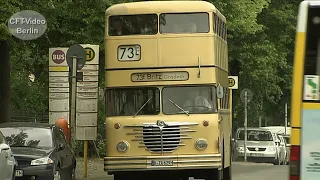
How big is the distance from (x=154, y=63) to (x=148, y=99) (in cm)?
78

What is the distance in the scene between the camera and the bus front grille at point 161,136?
17.9 meters

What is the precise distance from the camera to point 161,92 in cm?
1816

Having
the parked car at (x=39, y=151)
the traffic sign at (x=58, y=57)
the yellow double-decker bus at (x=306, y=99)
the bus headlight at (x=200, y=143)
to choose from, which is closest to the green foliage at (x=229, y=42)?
the traffic sign at (x=58, y=57)

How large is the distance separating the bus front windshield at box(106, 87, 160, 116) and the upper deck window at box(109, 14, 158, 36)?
4.00 ft

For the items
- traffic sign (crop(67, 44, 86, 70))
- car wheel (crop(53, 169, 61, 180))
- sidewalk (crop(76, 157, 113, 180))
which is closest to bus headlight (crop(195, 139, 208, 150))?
car wheel (crop(53, 169, 61, 180))

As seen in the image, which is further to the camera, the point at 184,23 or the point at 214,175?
the point at 214,175

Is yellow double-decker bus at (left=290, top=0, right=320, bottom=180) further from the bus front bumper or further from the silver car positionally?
the silver car

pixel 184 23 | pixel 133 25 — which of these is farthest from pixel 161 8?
pixel 133 25

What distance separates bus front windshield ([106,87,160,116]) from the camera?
1811 centimetres

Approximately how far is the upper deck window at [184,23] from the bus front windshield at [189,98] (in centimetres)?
123

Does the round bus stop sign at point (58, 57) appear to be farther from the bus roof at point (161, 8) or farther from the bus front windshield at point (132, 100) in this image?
the bus front windshield at point (132, 100)

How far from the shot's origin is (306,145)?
10188 millimetres

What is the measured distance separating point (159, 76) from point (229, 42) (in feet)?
69.8

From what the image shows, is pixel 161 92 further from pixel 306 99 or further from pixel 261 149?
pixel 261 149
